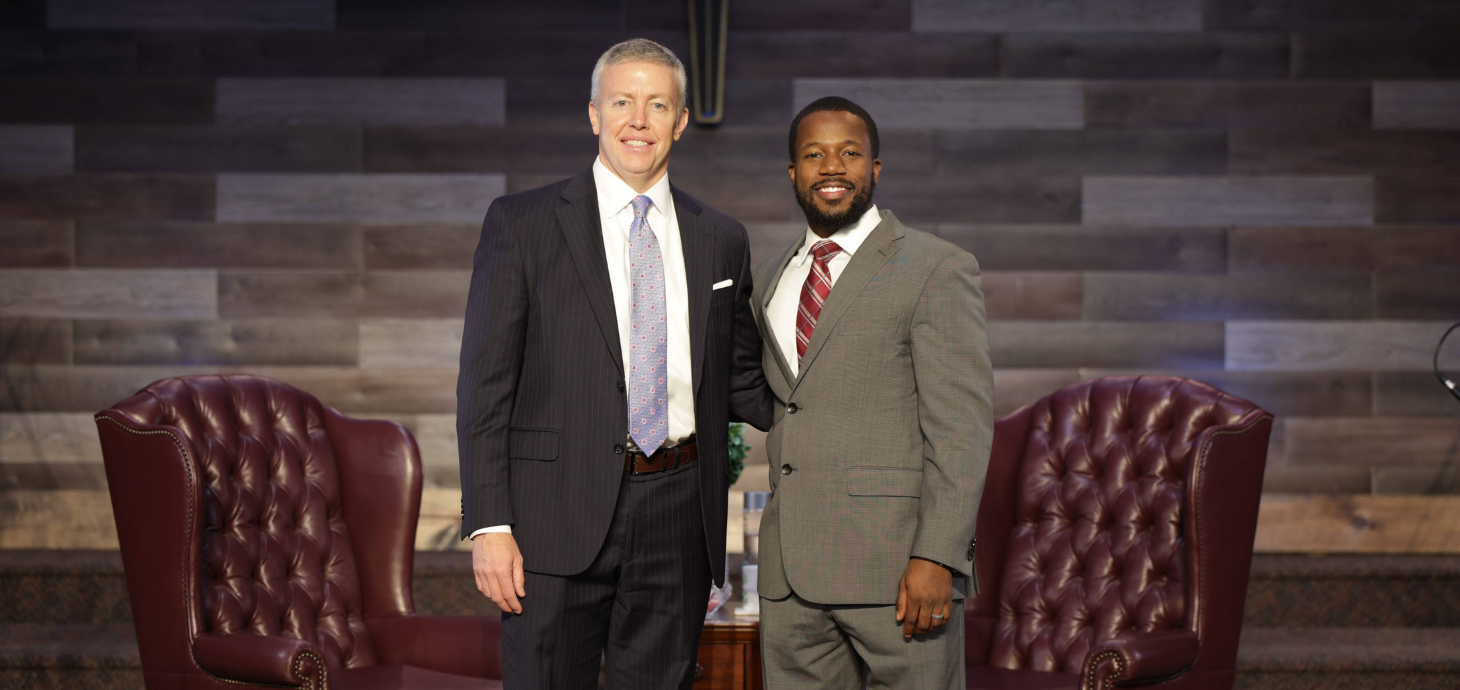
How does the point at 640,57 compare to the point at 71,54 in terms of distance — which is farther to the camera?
the point at 71,54

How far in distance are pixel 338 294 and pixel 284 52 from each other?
3.08ft

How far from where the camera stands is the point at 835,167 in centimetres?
184

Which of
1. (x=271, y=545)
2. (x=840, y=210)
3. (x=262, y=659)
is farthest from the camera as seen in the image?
(x=271, y=545)

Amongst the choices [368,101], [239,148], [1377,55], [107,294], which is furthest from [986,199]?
[107,294]

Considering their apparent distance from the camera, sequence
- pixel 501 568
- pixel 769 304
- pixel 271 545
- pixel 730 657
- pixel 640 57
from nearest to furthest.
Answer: pixel 501 568 → pixel 640 57 → pixel 769 304 → pixel 730 657 → pixel 271 545

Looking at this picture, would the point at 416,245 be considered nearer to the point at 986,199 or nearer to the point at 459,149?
the point at 459,149

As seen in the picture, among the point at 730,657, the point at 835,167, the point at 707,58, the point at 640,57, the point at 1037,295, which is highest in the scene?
the point at 707,58

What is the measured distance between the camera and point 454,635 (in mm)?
2543

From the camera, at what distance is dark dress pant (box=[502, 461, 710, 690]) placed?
167 centimetres

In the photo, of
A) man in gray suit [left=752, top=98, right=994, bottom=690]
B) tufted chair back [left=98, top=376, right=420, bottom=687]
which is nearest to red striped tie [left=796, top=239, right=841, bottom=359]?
man in gray suit [left=752, top=98, right=994, bottom=690]

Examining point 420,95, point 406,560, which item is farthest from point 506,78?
point 406,560

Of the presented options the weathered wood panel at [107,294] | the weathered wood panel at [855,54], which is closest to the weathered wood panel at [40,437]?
the weathered wood panel at [107,294]

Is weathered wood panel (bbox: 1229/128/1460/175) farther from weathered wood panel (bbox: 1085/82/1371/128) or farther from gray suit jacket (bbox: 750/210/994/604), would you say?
gray suit jacket (bbox: 750/210/994/604)

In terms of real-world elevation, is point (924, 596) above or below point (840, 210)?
below
